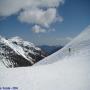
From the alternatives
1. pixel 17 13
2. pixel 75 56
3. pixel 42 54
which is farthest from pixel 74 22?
pixel 17 13

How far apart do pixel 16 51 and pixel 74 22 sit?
103cm

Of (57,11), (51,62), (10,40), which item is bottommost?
(51,62)

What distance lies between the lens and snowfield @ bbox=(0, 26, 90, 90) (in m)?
2.25

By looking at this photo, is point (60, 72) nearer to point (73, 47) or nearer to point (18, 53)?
point (73, 47)

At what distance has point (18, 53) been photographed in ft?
9.62

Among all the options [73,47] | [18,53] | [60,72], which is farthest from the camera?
[18,53]

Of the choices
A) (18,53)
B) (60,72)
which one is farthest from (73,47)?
(18,53)

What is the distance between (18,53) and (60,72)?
843 mm

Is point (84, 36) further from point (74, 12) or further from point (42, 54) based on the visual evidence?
point (42, 54)

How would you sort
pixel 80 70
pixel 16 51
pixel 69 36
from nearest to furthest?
pixel 80 70 < pixel 69 36 < pixel 16 51

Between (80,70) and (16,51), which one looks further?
(16,51)

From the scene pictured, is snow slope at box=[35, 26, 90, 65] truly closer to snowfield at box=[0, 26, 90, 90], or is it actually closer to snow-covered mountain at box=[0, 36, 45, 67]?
snowfield at box=[0, 26, 90, 90]

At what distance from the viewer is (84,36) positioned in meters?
2.79

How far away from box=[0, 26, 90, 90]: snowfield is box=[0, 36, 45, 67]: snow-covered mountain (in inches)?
6.0
